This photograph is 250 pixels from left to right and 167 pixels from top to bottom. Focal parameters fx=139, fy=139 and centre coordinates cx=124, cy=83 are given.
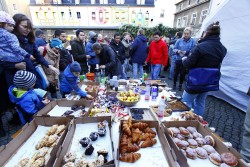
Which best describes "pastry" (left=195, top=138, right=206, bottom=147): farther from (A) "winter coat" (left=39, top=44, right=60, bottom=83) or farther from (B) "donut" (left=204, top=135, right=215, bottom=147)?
(A) "winter coat" (left=39, top=44, right=60, bottom=83)

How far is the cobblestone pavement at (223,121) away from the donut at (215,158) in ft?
5.96

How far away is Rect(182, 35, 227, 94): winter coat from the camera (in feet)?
7.24

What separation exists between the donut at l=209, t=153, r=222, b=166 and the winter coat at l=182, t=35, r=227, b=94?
1.50m

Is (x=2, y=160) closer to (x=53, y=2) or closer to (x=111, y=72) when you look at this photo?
(x=111, y=72)

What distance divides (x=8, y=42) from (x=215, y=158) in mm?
3210

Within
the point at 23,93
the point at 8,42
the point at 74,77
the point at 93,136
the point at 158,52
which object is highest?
the point at 8,42

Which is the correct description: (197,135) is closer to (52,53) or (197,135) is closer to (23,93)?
(23,93)

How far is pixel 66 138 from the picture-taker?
4.46ft

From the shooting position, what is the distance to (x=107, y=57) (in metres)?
3.55

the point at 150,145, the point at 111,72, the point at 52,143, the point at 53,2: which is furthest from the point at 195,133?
the point at 53,2

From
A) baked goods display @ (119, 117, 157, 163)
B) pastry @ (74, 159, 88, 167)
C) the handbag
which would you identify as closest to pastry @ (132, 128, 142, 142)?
baked goods display @ (119, 117, 157, 163)

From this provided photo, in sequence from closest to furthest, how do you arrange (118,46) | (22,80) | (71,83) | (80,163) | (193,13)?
1. (80,163)
2. (22,80)
3. (71,83)
4. (118,46)
5. (193,13)

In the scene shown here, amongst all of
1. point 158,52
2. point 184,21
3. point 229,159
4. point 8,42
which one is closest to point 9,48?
point 8,42

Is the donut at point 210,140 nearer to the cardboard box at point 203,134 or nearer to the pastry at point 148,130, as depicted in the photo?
the cardboard box at point 203,134
